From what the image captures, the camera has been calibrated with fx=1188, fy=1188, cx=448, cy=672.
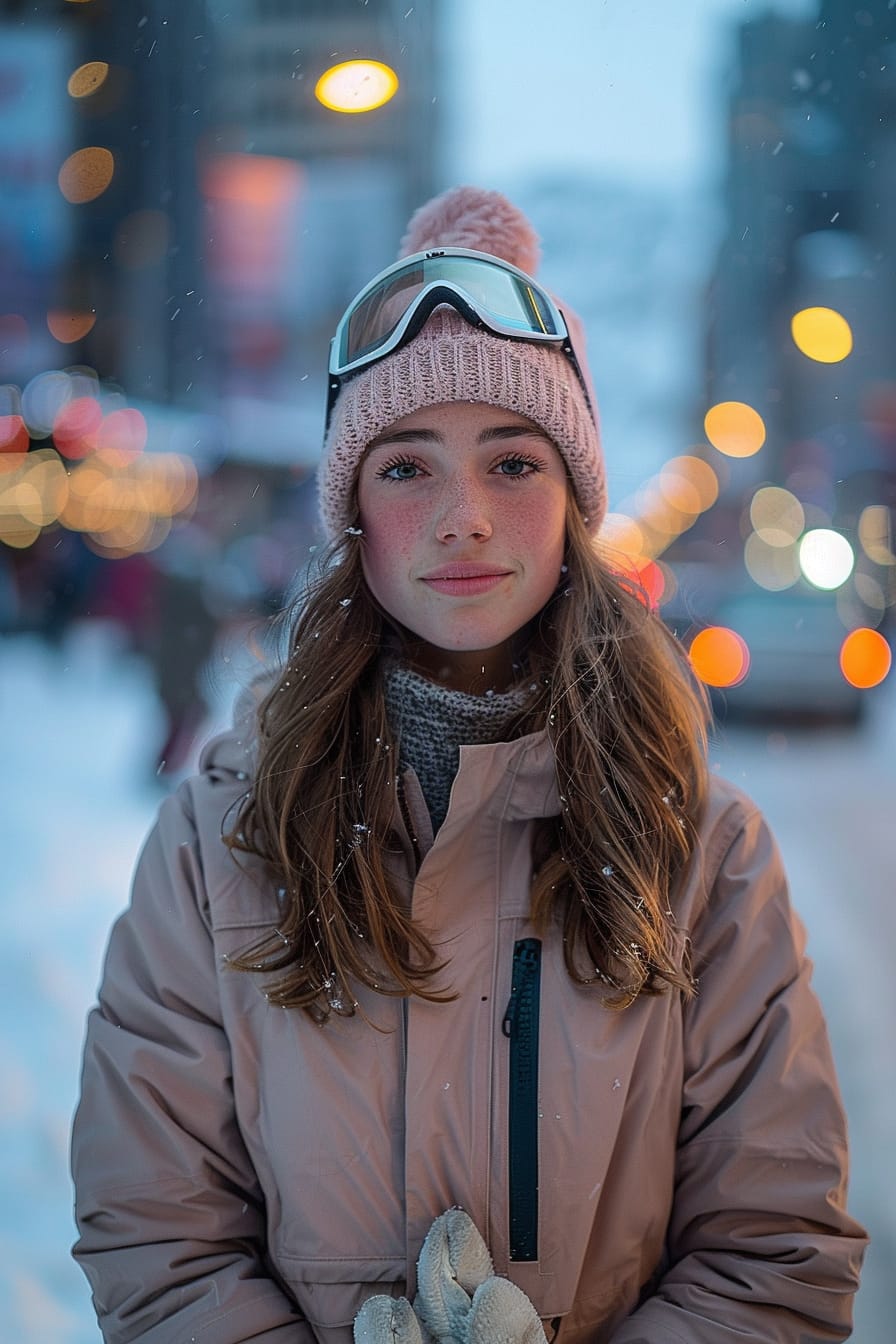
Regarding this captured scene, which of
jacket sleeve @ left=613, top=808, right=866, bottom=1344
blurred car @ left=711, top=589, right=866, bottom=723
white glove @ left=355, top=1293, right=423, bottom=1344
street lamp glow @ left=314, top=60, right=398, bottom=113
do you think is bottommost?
white glove @ left=355, top=1293, right=423, bottom=1344

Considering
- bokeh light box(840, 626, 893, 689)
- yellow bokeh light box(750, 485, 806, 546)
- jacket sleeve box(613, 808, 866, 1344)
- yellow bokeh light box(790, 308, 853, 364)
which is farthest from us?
yellow bokeh light box(750, 485, 806, 546)

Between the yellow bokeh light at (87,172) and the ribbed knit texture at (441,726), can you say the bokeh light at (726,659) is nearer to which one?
the ribbed knit texture at (441,726)

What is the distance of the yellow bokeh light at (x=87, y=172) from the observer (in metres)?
16.0

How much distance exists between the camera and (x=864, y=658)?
501 inches

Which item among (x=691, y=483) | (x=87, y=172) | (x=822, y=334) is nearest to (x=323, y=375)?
(x=87, y=172)

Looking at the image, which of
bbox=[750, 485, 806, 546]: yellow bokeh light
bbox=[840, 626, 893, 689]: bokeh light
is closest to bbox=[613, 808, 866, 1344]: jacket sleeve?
bbox=[840, 626, 893, 689]: bokeh light

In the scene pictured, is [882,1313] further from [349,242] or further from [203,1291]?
[349,242]

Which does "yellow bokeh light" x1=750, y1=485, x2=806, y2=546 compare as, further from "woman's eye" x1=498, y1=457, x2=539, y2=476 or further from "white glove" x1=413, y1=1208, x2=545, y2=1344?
"white glove" x1=413, y1=1208, x2=545, y2=1344

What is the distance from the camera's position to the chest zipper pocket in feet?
5.56

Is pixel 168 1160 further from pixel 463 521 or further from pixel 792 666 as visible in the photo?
pixel 792 666

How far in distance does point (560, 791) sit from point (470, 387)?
64 cm

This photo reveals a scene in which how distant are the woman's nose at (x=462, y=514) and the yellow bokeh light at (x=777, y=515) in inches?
838

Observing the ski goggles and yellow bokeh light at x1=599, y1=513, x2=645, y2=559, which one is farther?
yellow bokeh light at x1=599, y1=513, x2=645, y2=559

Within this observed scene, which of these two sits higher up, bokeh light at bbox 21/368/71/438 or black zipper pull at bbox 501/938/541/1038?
bokeh light at bbox 21/368/71/438
